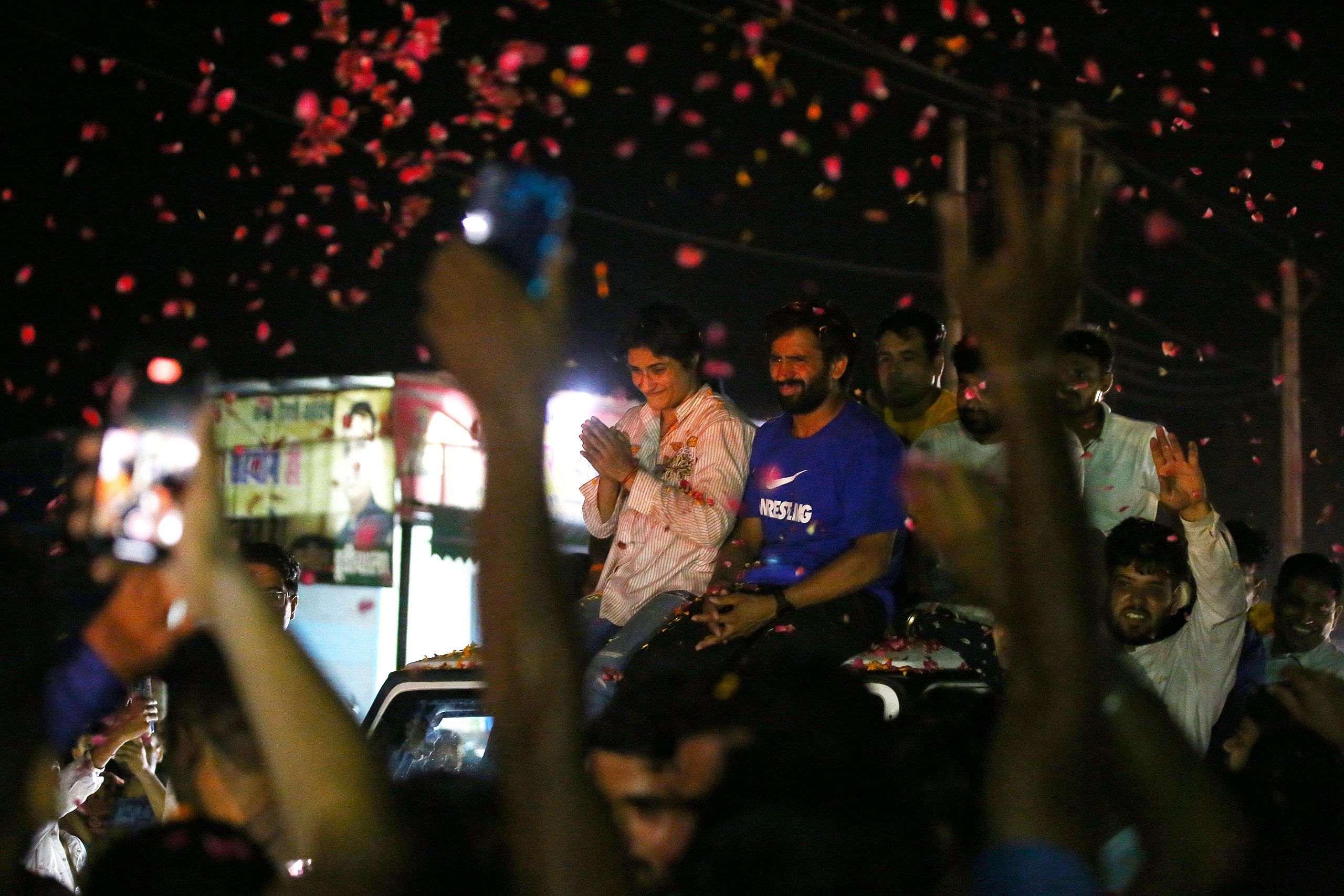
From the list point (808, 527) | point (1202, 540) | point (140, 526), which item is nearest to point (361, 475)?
point (808, 527)

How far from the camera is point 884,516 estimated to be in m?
5.05

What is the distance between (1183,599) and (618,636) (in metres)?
1.82

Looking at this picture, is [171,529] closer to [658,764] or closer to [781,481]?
[658,764]

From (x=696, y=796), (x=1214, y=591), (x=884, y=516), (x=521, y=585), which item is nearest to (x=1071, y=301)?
(x=521, y=585)

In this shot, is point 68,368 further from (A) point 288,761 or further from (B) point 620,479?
(A) point 288,761

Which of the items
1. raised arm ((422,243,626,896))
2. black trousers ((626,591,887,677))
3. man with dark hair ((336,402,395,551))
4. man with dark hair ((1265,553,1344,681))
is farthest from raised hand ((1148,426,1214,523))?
man with dark hair ((336,402,395,551))

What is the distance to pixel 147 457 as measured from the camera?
2.08 metres

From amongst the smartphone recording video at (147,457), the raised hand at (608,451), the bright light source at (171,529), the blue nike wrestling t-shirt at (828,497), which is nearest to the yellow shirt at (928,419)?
the blue nike wrestling t-shirt at (828,497)

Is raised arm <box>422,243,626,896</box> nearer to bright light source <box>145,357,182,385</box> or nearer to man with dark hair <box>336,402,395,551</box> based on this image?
bright light source <box>145,357,182,385</box>

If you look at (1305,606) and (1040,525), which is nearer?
(1040,525)

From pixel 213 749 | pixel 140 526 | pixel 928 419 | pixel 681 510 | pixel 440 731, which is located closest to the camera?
pixel 140 526

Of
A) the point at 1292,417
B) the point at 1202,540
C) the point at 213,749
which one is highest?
the point at 1292,417

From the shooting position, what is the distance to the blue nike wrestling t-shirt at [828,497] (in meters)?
5.06

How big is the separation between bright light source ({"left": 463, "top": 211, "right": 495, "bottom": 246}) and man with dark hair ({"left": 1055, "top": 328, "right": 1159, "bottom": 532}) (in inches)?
165
